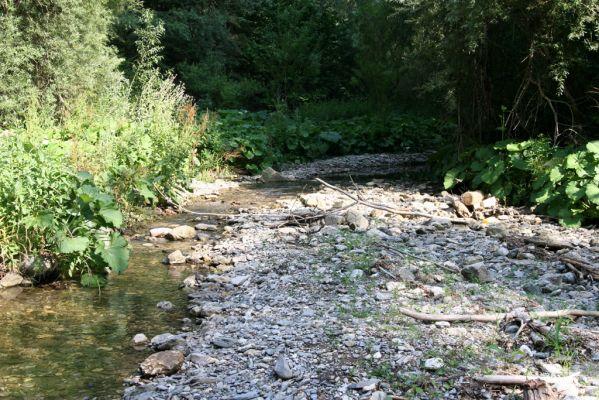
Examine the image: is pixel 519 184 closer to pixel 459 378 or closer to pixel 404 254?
pixel 404 254

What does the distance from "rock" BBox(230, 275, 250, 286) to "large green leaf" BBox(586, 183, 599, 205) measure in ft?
12.8

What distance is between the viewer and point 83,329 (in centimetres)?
476

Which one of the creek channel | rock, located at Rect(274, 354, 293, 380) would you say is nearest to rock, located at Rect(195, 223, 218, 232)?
the creek channel

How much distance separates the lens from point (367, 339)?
4.04 m

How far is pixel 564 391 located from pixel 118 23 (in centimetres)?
1521

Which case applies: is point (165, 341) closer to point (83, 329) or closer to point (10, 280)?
point (83, 329)

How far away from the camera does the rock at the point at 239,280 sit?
5.77 metres

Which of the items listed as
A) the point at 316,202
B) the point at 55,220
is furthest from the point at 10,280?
the point at 316,202

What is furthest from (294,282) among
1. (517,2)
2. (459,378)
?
(517,2)

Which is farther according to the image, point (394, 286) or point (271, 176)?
point (271, 176)

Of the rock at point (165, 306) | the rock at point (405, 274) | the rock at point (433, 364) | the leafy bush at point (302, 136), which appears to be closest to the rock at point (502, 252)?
the rock at point (405, 274)

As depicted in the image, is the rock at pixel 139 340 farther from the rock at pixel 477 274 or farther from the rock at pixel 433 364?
the rock at pixel 477 274

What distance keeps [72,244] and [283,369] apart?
8.45ft

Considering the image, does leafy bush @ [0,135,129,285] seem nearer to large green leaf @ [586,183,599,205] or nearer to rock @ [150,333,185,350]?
rock @ [150,333,185,350]
